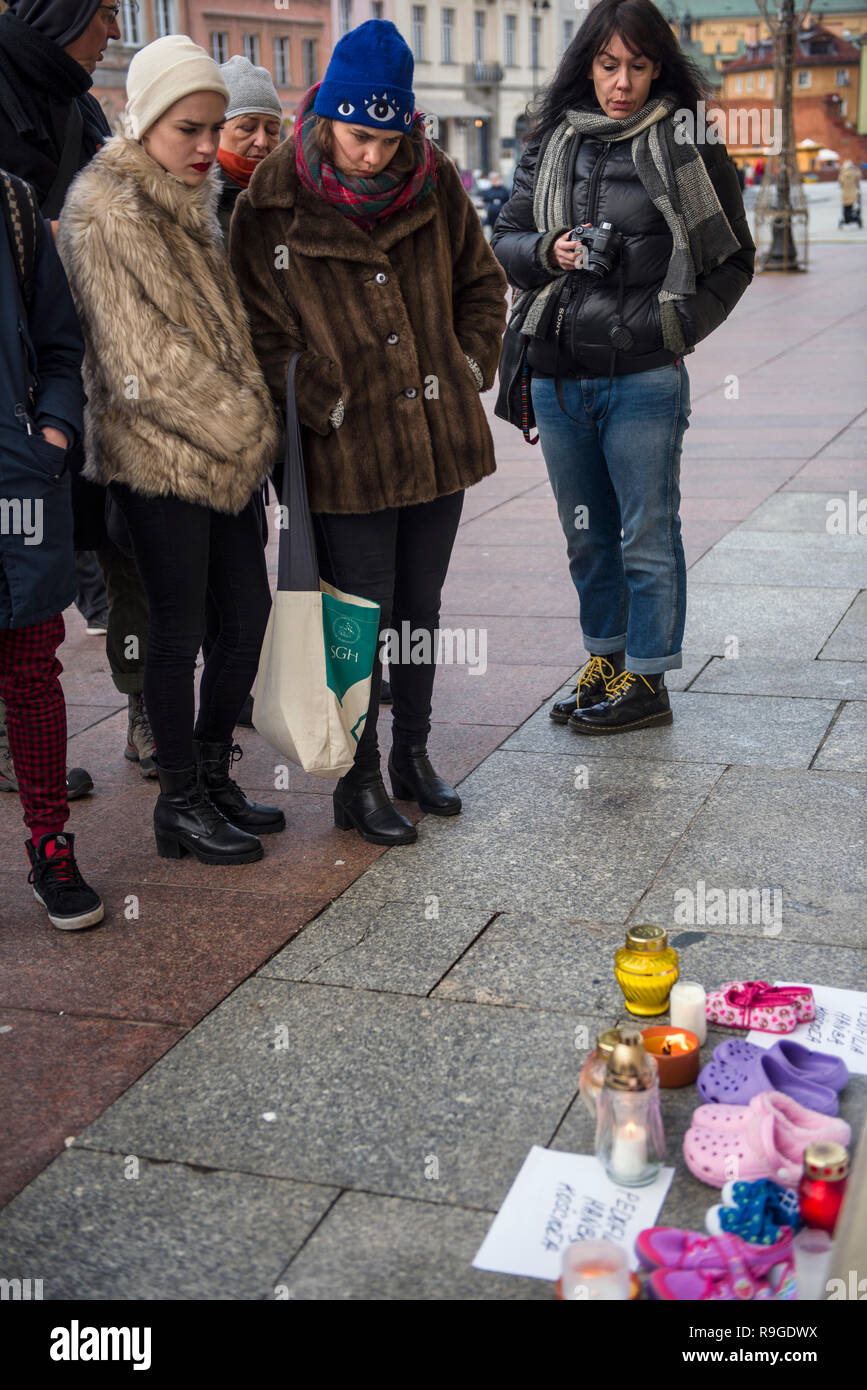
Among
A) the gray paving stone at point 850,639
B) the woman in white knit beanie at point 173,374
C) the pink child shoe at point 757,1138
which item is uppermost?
the woman in white knit beanie at point 173,374

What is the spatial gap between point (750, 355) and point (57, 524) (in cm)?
1147

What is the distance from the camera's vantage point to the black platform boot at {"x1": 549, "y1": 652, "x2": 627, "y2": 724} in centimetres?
504

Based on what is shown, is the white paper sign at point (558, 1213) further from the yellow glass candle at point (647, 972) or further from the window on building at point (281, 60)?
the window on building at point (281, 60)

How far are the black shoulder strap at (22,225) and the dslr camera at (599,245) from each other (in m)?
1.67

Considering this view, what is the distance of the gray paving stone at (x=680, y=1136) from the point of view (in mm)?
2543

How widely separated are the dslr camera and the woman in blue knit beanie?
1.60ft

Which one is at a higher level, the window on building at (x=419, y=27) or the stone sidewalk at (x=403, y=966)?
the window on building at (x=419, y=27)

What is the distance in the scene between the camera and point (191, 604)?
3.87 meters

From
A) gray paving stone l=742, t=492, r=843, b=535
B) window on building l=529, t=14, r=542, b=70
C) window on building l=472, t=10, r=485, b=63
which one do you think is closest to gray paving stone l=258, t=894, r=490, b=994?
gray paving stone l=742, t=492, r=843, b=535

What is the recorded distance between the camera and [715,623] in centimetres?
603

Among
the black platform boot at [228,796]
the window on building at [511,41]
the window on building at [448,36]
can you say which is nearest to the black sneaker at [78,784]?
the black platform boot at [228,796]

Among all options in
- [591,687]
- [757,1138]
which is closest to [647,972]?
[757,1138]

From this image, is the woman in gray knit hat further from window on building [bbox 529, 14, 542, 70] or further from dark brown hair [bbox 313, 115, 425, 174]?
window on building [bbox 529, 14, 542, 70]
